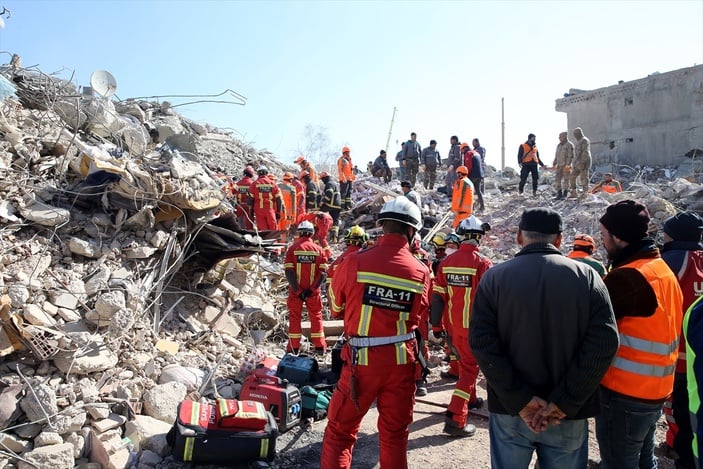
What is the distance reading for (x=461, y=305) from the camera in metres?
5.10

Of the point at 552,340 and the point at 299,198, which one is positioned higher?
the point at 299,198

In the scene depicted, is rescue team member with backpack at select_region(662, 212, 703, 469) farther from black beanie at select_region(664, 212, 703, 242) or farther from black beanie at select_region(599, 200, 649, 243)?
black beanie at select_region(599, 200, 649, 243)

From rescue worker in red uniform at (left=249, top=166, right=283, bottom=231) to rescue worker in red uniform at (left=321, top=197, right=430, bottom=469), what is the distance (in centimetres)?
732

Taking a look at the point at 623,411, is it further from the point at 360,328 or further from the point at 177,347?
the point at 177,347

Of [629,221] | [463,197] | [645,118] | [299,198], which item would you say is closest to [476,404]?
[629,221]

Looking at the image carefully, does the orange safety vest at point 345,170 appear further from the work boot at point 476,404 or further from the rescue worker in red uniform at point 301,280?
the work boot at point 476,404

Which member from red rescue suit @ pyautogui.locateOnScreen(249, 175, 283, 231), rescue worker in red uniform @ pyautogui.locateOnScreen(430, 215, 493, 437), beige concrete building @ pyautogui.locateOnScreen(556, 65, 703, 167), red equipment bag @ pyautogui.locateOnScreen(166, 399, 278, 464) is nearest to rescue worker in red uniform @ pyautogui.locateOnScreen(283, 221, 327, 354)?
rescue worker in red uniform @ pyautogui.locateOnScreen(430, 215, 493, 437)

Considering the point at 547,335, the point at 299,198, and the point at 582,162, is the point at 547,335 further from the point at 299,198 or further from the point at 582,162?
the point at 582,162

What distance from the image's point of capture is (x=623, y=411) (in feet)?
9.08

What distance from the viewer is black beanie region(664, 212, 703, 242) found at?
375 centimetres

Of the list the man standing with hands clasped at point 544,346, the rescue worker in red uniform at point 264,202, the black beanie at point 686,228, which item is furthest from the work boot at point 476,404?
the rescue worker in red uniform at point 264,202

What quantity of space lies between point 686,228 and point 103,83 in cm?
856

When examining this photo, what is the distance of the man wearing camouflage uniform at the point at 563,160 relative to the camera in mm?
13898

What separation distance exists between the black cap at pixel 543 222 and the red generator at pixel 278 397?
3105mm
